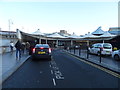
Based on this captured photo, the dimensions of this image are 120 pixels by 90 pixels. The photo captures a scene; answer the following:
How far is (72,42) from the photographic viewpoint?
5597 cm

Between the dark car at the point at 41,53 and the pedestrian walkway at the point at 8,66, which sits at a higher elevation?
the dark car at the point at 41,53

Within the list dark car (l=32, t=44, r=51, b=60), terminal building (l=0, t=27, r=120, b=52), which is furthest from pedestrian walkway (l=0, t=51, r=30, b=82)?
terminal building (l=0, t=27, r=120, b=52)

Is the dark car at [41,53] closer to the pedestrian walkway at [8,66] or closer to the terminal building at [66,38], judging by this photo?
the pedestrian walkway at [8,66]

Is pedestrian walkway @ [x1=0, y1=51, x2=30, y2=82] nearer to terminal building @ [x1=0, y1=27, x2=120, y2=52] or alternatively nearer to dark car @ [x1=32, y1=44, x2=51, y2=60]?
dark car @ [x1=32, y1=44, x2=51, y2=60]

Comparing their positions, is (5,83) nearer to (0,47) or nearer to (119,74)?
(119,74)

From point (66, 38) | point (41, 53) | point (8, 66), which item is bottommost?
point (8, 66)

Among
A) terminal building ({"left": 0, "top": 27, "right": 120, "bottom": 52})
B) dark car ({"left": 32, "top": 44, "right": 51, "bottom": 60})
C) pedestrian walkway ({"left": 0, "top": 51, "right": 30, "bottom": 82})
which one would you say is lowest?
pedestrian walkway ({"left": 0, "top": 51, "right": 30, "bottom": 82})

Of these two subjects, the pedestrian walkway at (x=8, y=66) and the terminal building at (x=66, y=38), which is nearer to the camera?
the pedestrian walkway at (x=8, y=66)

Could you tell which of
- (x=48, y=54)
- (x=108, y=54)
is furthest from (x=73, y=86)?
(x=108, y=54)

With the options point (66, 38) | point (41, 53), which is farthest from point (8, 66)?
point (66, 38)

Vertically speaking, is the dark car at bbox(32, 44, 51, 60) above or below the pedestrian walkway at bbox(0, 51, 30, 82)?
above

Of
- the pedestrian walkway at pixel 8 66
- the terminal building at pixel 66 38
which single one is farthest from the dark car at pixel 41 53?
the terminal building at pixel 66 38

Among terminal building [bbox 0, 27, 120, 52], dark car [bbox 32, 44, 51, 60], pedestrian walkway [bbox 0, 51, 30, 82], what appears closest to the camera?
pedestrian walkway [bbox 0, 51, 30, 82]

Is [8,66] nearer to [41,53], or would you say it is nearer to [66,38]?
[41,53]
